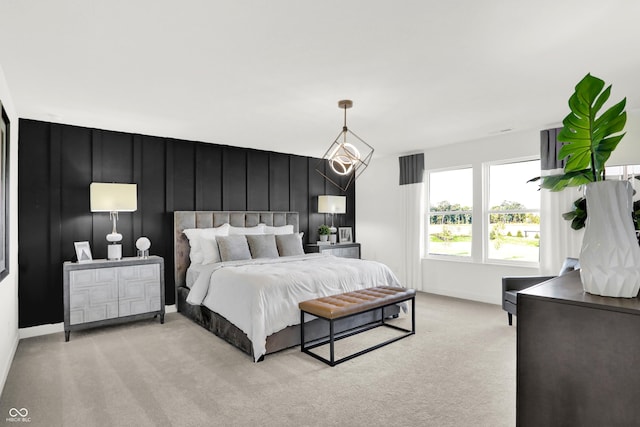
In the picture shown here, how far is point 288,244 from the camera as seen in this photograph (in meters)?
5.43

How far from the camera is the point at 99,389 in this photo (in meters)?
2.75

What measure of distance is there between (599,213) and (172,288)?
5.00m

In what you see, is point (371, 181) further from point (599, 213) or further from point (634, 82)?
point (599, 213)

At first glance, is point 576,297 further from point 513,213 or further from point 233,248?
point 513,213

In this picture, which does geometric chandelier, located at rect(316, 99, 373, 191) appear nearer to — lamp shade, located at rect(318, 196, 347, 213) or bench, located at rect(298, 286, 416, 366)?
lamp shade, located at rect(318, 196, 347, 213)

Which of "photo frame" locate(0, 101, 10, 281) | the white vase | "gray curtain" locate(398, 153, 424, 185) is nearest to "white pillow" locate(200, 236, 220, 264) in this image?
"photo frame" locate(0, 101, 10, 281)

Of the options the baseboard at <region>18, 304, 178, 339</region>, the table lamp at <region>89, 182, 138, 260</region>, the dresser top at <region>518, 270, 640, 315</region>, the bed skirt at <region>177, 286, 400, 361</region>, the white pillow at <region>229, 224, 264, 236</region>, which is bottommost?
the baseboard at <region>18, 304, 178, 339</region>

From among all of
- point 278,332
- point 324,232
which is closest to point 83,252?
point 278,332

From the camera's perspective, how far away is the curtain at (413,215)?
248 inches

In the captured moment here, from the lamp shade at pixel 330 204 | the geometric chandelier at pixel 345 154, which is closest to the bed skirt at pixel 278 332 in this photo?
the geometric chandelier at pixel 345 154

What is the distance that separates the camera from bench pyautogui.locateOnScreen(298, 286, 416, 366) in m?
3.23

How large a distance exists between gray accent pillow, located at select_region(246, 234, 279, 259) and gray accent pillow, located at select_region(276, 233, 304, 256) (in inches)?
6.5

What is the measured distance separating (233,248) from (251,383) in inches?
89.4

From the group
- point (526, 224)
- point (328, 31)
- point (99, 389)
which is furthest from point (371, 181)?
point (99, 389)
